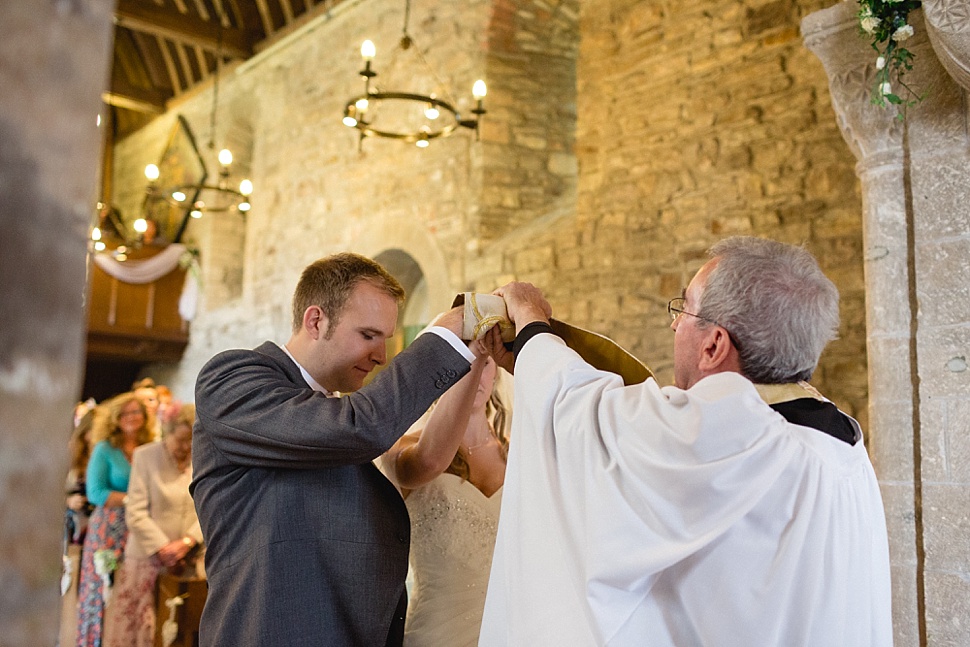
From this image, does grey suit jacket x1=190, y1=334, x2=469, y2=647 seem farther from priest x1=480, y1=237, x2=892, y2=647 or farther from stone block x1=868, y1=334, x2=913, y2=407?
stone block x1=868, y1=334, x2=913, y2=407

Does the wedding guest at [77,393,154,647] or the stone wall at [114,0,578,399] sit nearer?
the wedding guest at [77,393,154,647]

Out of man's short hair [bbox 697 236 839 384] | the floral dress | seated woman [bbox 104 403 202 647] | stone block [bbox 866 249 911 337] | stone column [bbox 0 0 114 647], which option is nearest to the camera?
stone column [bbox 0 0 114 647]

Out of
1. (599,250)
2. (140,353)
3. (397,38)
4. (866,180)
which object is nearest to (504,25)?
(397,38)

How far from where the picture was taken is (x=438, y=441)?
213 centimetres

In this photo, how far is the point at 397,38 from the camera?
322 inches

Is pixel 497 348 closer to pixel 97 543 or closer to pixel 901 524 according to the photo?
pixel 901 524

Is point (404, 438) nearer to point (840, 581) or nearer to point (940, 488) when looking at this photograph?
point (840, 581)

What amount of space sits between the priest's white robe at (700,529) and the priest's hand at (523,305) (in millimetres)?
310

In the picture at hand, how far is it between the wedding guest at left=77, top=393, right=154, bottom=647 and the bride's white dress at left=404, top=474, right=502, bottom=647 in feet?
10.8

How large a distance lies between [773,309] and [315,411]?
0.90 metres

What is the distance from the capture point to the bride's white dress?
7.19 ft

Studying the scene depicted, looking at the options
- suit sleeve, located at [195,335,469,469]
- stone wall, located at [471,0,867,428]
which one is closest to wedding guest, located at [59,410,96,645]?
stone wall, located at [471,0,867,428]

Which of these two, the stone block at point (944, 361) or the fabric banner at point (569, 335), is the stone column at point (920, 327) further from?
the fabric banner at point (569, 335)

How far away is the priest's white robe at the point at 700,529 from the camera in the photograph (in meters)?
1.36
